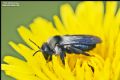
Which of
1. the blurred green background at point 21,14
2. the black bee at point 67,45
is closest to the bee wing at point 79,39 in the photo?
the black bee at point 67,45

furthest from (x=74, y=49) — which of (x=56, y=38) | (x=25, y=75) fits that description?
(x=25, y=75)

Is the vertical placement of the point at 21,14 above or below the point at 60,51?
above

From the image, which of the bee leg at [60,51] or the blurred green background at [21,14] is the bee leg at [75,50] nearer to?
the bee leg at [60,51]

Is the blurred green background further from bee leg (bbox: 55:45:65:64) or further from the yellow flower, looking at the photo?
bee leg (bbox: 55:45:65:64)

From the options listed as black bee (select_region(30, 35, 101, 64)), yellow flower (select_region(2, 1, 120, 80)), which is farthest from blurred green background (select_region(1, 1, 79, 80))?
black bee (select_region(30, 35, 101, 64))

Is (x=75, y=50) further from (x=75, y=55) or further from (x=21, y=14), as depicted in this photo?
(x=21, y=14)

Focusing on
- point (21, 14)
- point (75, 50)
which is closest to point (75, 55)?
point (75, 50)
